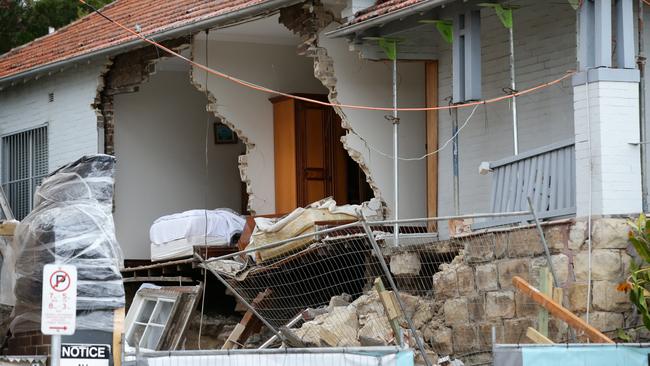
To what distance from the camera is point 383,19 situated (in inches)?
615

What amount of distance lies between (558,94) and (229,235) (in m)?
5.73

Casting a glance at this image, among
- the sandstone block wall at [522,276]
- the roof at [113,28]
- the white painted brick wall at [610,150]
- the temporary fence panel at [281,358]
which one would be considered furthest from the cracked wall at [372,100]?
the temporary fence panel at [281,358]

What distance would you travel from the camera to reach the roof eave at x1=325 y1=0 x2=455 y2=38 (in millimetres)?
14844

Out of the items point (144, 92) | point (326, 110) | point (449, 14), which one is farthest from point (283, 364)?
point (144, 92)

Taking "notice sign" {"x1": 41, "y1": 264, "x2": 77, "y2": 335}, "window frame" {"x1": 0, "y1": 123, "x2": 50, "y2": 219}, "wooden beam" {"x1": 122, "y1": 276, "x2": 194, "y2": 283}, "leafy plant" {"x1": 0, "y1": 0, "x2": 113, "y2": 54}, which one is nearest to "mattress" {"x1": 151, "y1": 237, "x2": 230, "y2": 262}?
"wooden beam" {"x1": 122, "y1": 276, "x2": 194, "y2": 283}

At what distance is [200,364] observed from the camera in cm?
1008

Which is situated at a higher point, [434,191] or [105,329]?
[434,191]

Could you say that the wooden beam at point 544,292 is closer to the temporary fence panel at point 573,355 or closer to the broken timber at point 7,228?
the temporary fence panel at point 573,355

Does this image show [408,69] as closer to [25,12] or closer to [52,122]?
[52,122]

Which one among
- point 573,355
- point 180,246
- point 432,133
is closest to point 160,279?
point 180,246

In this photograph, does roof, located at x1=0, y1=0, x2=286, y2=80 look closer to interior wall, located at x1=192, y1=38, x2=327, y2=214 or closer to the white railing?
interior wall, located at x1=192, y1=38, x2=327, y2=214

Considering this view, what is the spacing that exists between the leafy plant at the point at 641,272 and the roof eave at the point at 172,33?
6.30 metres

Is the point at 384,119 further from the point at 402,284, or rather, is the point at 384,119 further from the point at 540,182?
the point at 540,182

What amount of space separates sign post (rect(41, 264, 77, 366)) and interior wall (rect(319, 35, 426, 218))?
25.6ft
